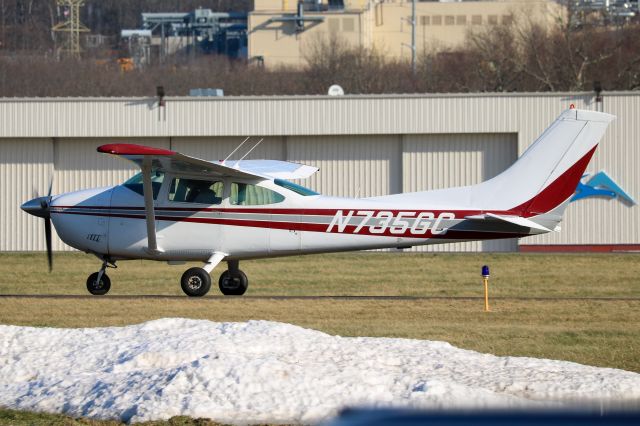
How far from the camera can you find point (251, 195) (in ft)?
60.8

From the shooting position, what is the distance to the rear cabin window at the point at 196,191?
1861cm

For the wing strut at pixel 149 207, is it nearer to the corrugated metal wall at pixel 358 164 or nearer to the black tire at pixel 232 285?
the black tire at pixel 232 285

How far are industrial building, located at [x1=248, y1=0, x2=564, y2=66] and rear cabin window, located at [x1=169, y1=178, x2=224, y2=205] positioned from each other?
9558 cm

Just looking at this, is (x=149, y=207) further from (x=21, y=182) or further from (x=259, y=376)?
(x=21, y=182)

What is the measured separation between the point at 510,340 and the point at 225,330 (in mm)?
3647

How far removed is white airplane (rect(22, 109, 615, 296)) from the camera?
18.0 meters

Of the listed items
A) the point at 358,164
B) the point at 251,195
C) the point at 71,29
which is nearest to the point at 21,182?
the point at 358,164

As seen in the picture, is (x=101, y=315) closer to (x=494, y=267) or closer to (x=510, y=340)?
(x=510, y=340)

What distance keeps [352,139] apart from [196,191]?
51.8 ft

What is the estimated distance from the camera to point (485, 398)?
377 inches

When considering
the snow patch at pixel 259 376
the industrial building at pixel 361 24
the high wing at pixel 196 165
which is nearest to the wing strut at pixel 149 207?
the high wing at pixel 196 165

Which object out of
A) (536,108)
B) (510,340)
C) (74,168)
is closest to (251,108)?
(74,168)

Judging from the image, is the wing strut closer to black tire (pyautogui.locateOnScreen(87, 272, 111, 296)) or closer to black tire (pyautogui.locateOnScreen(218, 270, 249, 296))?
black tire (pyautogui.locateOnScreen(87, 272, 111, 296))

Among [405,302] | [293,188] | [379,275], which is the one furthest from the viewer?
[379,275]
